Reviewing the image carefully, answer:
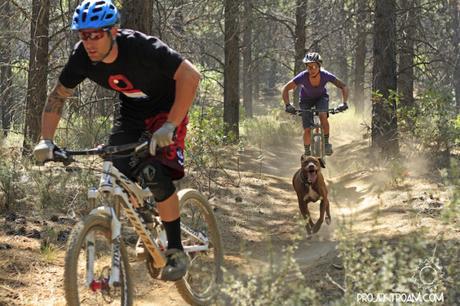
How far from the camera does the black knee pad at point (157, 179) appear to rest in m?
4.08

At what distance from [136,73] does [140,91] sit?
198 mm

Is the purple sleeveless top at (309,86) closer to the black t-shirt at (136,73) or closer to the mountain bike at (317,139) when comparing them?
the mountain bike at (317,139)

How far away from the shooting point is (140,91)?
4.17 metres

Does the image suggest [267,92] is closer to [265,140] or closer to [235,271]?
[265,140]

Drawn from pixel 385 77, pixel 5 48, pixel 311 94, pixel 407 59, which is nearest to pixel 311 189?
pixel 311 94

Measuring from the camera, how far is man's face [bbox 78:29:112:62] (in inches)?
147

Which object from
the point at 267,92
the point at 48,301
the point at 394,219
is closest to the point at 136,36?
the point at 48,301

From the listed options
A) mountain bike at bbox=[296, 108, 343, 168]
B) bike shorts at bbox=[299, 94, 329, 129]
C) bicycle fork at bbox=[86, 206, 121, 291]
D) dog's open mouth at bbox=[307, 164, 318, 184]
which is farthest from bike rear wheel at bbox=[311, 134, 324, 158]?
bicycle fork at bbox=[86, 206, 121, 291]

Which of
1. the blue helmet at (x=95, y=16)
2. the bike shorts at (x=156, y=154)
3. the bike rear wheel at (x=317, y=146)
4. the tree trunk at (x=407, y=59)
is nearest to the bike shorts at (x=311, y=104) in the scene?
the bike rear wheel at (x=317, y=146)

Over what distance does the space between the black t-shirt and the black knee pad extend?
0.42 metres

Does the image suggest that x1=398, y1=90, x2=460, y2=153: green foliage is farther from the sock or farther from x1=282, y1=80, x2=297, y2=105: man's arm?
the sock

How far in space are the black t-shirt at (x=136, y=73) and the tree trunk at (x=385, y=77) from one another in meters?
7.64

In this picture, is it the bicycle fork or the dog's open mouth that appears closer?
the bicycle fork

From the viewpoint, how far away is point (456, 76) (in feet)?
43.4
